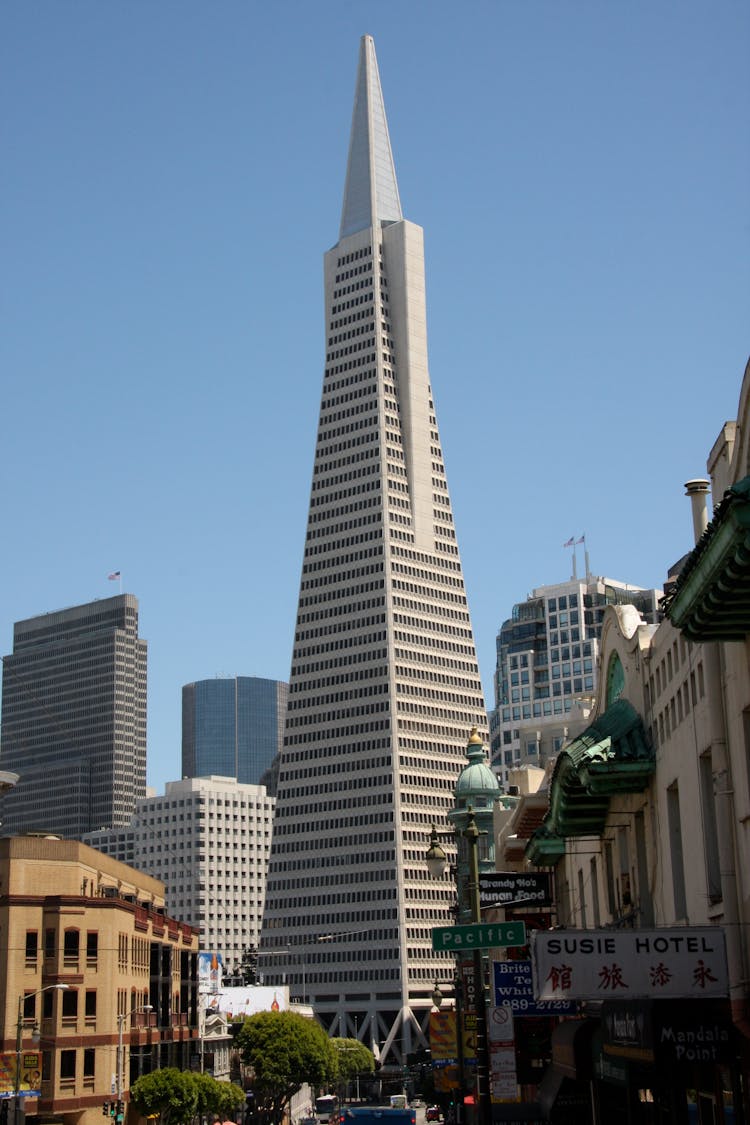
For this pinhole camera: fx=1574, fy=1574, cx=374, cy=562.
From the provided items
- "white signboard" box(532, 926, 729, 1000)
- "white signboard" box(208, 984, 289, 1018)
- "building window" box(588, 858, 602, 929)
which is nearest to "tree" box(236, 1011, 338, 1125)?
"white signboard" box(208, 984, 289, 1018)

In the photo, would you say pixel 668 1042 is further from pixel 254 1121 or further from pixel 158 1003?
pixel 254 1121

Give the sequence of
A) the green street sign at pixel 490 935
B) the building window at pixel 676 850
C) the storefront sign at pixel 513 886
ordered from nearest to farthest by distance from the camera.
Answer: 1. the green street sign at pixel 490 935
2. the building window at pixel 676 850
3. the storefront sign at pixel 513 886

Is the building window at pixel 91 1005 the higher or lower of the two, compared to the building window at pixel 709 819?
lower

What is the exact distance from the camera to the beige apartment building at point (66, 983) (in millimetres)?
72875

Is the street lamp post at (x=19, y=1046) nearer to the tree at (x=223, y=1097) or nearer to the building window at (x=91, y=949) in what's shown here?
the building window at (x=91, y=949)

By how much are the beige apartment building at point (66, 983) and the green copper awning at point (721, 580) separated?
49.5 m

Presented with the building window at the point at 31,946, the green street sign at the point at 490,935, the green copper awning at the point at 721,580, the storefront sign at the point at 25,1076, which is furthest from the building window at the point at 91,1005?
the green copper awning at the point at 721,580

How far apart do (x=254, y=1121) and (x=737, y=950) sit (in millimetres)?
125106

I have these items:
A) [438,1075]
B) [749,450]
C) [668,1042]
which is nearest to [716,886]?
[668,1042]

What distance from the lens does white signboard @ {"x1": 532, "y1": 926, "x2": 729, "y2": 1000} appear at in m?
27.3

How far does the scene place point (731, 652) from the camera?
28.4 metres

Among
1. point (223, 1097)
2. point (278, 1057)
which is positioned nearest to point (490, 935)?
point (223, 1097)

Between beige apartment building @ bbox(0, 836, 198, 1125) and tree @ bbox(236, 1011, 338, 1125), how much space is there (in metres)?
56.4

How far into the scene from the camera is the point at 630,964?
27.7 meters
